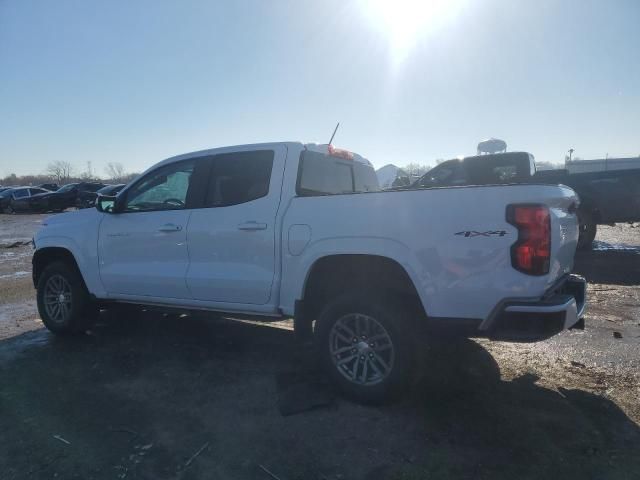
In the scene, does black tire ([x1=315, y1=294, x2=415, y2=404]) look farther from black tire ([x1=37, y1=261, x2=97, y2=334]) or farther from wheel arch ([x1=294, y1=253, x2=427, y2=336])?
black tire ([x1=37, y1=261, x2=97, y2=334])

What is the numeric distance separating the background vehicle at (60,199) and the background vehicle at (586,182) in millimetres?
25612

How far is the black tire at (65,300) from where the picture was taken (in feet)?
16.5

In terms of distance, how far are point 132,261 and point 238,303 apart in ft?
4.66

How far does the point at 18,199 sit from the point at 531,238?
105 feet

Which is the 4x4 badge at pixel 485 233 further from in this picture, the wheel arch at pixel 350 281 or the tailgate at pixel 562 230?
the wheel arch at pixel 350 281

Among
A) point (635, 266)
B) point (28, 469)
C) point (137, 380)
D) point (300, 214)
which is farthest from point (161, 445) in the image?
point (635, 266)

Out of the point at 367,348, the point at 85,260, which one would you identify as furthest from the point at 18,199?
the point at 367,348

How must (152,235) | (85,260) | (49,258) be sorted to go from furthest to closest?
(49,258), (85,260), (152,235)

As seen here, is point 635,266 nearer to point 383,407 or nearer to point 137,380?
point 383,407

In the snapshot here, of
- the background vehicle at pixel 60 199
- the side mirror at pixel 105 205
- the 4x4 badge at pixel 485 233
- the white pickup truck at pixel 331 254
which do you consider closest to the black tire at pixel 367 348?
the white pickup truck at pixel 331 254

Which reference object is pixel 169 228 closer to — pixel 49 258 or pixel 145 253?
pixel 145 253

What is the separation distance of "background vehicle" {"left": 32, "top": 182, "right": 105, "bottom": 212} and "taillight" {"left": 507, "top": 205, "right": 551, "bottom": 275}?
3035 centimetres

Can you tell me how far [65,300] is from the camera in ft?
16.8

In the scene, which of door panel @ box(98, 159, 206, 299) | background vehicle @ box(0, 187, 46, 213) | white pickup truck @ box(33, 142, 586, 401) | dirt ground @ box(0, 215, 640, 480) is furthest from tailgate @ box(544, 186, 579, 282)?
background vehicle @ box(0, 187, 46, 213)
